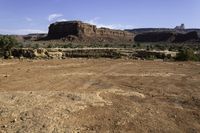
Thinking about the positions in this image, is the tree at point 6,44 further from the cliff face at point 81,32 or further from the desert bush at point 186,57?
the cliff face at point 81,32

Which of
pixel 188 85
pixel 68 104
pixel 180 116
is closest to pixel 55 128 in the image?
pixel 68 104

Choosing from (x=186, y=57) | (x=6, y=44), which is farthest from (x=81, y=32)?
(x=186, y=57)

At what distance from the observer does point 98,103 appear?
14141mm

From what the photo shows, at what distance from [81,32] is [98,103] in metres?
111

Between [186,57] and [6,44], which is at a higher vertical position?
[6,44]

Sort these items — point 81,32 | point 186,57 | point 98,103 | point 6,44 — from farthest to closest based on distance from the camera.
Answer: point 81,32, point 6,44, point 186,57, point 98,103

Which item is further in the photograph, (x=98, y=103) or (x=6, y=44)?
(x=6, y=44)

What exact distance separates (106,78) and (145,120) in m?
9.04

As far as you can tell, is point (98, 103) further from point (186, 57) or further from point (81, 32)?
point (81, 32)

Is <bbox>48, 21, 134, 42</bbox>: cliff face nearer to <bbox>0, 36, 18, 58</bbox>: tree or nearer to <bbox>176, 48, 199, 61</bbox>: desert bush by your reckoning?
<bbox>0, 36, 18, 58</bbox>: tree

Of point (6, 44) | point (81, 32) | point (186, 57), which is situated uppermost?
point (6, 44)

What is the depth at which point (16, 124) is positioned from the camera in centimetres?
1152

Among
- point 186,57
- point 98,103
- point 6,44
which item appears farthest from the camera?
point 6,44

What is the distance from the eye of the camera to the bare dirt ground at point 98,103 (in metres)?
11.6
